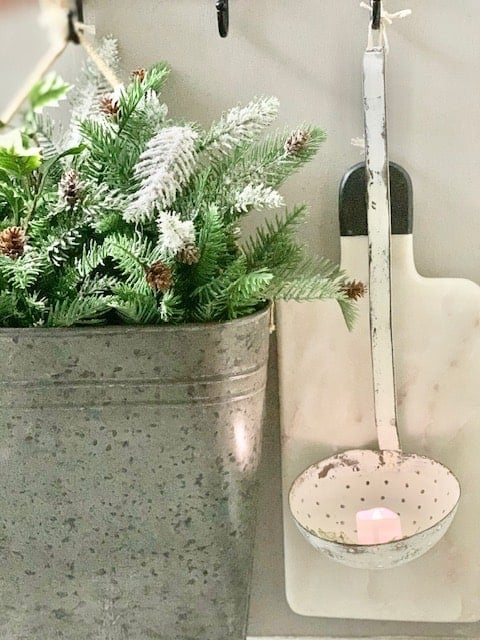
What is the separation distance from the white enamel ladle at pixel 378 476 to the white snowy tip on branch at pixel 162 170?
157mm

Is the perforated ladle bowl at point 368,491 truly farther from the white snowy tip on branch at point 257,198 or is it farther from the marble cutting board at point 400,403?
the white snowy tip on branch at point 257,198

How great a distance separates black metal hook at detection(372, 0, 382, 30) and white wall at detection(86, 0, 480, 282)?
28 mm

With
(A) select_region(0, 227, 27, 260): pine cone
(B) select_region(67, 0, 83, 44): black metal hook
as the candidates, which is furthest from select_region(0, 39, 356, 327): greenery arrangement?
(B) select_region(67, 0, 83, 44): black metal hook

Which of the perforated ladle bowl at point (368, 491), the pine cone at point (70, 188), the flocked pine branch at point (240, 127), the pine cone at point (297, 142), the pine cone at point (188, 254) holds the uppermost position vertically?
the flocked pine branch at point (240, 127)

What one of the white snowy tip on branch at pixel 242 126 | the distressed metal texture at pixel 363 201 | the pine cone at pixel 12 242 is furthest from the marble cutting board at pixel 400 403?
the pine cone at pixel 12 242

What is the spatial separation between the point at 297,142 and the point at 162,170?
0.09 m

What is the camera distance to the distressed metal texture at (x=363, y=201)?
0.57 m

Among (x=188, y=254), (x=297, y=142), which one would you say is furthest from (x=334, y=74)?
(x=188, y=254)

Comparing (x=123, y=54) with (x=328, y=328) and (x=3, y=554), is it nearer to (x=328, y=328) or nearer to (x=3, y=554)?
(x=328, y=328)

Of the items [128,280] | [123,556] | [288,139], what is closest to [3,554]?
[123,556]

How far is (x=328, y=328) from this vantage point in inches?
24.0

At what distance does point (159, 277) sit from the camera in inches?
17.1

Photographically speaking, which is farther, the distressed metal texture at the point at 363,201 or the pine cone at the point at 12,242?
the distressed metal texture at the point at 363,201

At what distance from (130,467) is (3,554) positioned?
11cm
